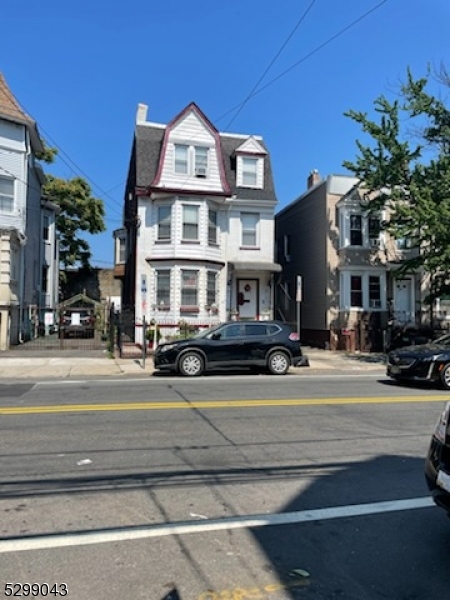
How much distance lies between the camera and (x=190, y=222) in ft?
76.1

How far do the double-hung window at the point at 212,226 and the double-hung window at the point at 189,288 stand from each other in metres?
1.87

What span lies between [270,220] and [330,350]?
7.18 m

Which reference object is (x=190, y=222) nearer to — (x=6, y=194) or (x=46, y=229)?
(x=6, y=194)

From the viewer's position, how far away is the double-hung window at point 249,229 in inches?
975

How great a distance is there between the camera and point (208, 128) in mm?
24219

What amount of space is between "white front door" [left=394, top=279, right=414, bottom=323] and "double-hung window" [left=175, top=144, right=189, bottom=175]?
39.8 ft

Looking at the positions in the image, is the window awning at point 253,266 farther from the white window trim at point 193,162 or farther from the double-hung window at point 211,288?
the white window trim at point 193,162

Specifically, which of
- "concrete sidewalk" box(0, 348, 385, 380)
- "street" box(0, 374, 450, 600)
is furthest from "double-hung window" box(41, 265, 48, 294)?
"street" box(0, 374, 450, 600)

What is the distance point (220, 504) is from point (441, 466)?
1972 millimetres

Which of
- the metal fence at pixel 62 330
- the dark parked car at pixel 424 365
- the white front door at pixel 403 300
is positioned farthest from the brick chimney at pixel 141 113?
the dark parked car at pixel 424 365

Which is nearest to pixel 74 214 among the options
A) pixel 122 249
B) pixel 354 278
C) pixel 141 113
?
pixel 122 249

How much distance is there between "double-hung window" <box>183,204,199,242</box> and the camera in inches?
911

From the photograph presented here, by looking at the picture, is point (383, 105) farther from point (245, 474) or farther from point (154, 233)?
point (245, 474)

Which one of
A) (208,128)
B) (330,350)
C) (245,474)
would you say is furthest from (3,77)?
(245,474)
